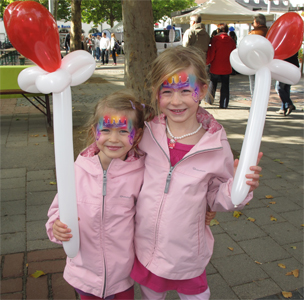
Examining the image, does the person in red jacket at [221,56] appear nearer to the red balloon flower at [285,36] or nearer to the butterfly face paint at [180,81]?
the butterfly face paint at [180,81]

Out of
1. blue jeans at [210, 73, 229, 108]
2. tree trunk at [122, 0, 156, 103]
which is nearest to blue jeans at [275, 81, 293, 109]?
blue jeans at [210, 73, 229, 108]

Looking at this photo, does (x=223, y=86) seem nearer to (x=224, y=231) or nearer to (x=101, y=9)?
(x=224, y=231)

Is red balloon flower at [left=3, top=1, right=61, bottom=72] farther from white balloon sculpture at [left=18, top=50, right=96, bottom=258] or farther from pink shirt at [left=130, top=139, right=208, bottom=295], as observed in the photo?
pink shirt at [left=130, top=139, right=208, bottom=295]

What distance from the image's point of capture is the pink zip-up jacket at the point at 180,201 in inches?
68.5

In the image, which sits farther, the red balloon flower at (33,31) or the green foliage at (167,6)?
the green foliage at (167,6)

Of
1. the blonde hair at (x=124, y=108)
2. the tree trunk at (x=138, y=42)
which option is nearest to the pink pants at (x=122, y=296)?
the blonde hair at (x=124, y=108)

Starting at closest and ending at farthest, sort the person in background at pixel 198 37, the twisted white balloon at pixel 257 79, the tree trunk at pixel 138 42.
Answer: the twisted white balloon at pixel 257 79, the tree trunk at pixel 138 42, the person in background at pixel 198 37

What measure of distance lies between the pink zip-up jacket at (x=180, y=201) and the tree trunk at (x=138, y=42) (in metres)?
2.85

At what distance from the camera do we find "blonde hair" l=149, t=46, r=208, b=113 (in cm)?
176

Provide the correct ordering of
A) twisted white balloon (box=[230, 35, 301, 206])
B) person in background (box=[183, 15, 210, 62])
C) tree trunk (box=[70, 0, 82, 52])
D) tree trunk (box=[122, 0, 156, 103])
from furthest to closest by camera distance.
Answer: tree trunk (box=[70, 0, 82, 52])
person in background (box=[183, 15, 210, 62])
tree trunk (box=[122, 0, 156, 103])
twisted white balloon (box=[230, 35, 301, 206])

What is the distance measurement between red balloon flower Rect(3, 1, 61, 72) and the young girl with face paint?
2.04 feet

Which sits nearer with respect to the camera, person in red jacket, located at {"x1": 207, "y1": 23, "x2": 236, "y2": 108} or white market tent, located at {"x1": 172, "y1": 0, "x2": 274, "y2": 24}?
person in red jacket, located at {"x1": 207, "y1": 23, "x2": 236, "y2": 108}

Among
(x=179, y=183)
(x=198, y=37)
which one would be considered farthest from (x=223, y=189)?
(x=198, y=37)

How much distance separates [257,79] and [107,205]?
950 millimetres
